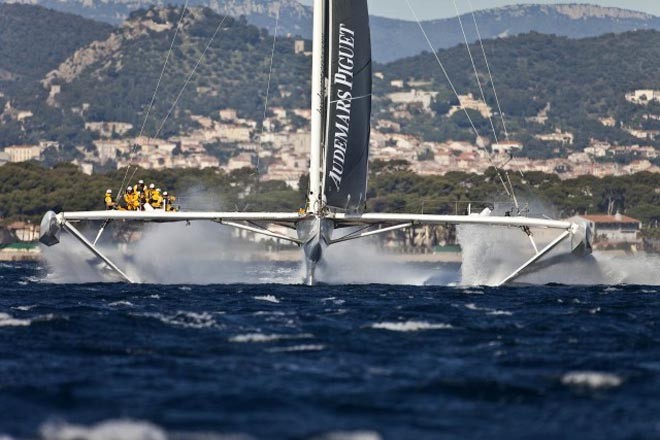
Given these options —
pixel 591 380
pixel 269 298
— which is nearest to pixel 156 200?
pixel 269 298

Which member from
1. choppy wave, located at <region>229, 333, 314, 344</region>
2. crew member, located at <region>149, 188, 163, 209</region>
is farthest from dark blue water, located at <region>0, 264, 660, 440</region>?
crew member, located at <region>149, 188, 163, 209</region>

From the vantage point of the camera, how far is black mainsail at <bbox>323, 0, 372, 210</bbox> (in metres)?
28.4

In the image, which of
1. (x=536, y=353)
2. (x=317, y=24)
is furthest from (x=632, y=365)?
(x=317, y=24)

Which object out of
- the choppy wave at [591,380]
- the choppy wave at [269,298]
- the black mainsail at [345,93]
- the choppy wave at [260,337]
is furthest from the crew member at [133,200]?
the choppy wave at [591,380]

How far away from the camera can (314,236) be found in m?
28.2

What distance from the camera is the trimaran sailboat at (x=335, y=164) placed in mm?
28297

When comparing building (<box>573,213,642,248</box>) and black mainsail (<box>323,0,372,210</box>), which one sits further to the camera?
building (<box>573,213,642,248</box>)

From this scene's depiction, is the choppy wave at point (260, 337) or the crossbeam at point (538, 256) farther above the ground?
the crossbeam at point (538, 256)

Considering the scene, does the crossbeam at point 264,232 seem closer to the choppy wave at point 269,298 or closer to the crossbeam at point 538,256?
the choppy wave at point 269,298

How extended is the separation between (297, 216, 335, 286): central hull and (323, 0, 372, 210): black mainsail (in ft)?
1.65

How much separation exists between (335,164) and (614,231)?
78.5 m

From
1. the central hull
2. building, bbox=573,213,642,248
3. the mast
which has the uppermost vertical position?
the mast

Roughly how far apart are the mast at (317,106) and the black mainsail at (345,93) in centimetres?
16

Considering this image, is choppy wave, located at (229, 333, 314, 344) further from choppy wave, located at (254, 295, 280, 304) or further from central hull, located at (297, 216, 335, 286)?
central hull, located at (297, 216, 335, 286)
